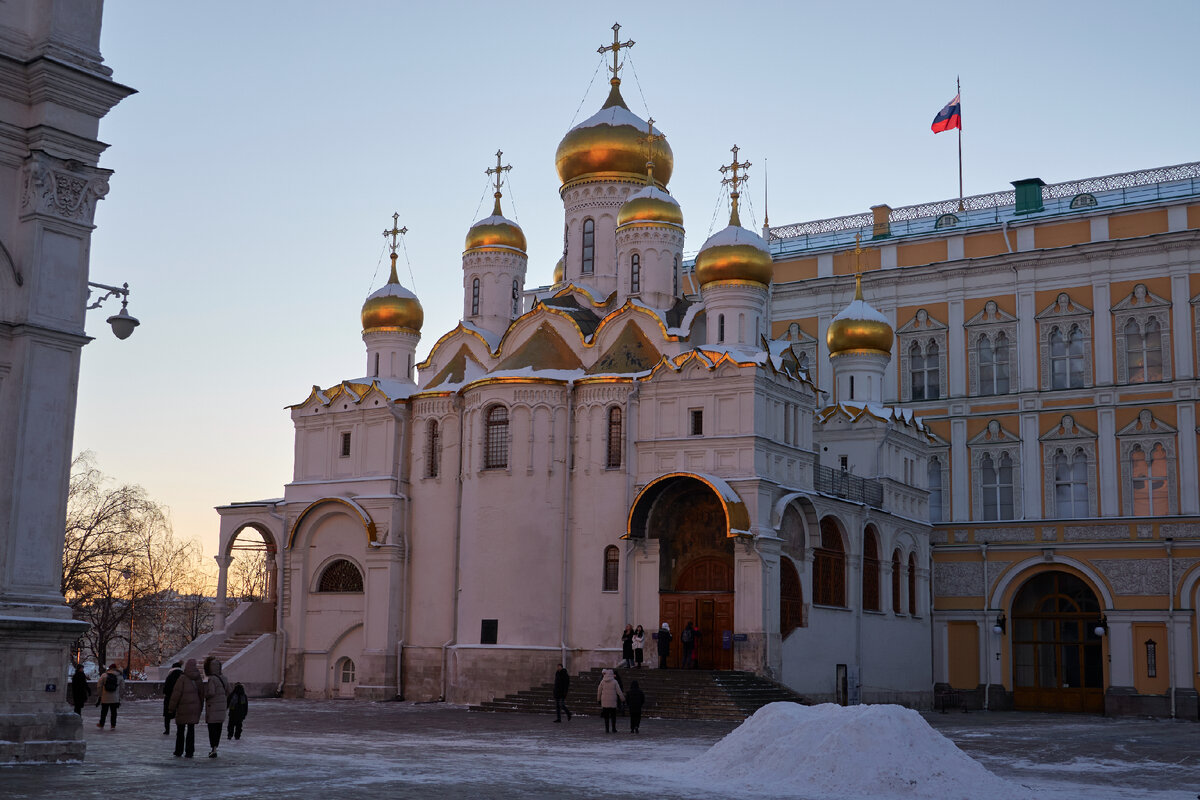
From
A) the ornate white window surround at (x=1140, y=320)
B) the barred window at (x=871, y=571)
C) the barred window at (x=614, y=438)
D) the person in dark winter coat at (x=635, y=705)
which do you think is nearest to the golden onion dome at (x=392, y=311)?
the barred window at (x=614, y=438)

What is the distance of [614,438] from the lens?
96.0 ft

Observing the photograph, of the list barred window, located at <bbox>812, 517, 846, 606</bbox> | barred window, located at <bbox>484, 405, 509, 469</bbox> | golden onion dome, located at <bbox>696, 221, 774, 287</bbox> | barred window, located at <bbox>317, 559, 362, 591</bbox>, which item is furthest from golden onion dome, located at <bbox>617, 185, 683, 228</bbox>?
barred window, located at <bbox>317, 559, 362, 591</bbox>

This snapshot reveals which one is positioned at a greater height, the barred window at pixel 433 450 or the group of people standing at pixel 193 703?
the barred window at pixel 433 450

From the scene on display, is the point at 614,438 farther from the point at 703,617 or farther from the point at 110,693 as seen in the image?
the point at 110,693

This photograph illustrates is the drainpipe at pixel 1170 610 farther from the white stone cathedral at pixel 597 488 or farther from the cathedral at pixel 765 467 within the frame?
the white stone cathedral at pixel 597 488

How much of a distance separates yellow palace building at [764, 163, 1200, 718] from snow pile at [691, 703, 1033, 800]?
17716mm

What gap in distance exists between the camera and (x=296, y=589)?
108ft

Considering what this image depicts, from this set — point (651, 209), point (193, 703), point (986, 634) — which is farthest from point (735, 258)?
point (193, 703)

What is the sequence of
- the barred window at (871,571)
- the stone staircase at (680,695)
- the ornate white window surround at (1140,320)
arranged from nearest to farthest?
the stone staircase at (680,695) < the barred window at (871,571) < the ornate white window surround at (1140,320)

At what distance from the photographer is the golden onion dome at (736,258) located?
2914cm

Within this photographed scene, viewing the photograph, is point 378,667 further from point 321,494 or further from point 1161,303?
point 1161,303

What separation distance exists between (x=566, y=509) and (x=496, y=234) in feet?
28.5

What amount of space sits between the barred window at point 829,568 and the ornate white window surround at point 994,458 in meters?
7.31

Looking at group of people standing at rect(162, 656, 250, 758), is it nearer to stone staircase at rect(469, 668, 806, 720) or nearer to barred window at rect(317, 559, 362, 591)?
stone staircase at rect(469, 668, 806, 720)
